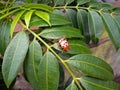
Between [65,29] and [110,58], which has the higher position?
[65,29]

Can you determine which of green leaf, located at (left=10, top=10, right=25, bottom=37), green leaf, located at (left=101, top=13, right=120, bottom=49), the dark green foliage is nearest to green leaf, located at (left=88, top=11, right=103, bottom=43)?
green leaf, located at (left=101, top=13, right=120, bottom=49)

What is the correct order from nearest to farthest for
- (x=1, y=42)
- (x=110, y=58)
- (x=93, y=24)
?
(x=1, y=42) → (x=93, y=24) → (x=110, y=58)

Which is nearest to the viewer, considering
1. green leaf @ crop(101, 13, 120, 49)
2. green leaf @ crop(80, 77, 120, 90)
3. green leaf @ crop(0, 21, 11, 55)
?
green leaf @ crop(80, 77, 120, 90)

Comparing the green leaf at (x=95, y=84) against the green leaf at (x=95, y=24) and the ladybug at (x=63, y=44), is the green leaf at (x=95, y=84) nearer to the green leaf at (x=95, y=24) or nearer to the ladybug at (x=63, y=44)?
the ladybug at (x=63, y=44)

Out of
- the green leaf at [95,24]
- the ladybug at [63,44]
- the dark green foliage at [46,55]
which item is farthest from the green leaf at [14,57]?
the green leaf at [95,24]

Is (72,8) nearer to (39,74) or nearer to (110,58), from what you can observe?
(39,74)

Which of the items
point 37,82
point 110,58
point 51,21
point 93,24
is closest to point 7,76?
point 37,82

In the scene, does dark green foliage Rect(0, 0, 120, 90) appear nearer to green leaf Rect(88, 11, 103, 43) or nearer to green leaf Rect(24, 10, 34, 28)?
green leaf Rect(24, 10, 34, 28)
